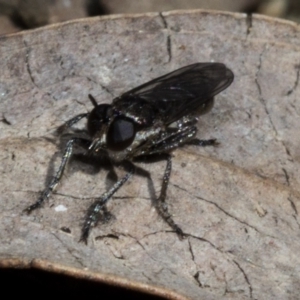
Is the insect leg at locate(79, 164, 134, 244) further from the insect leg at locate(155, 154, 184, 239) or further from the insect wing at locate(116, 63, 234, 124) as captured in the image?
the insect wing at locate(116, 63, 234, 124)

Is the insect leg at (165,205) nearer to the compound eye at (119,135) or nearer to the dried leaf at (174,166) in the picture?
the dried leaf at (174,166)

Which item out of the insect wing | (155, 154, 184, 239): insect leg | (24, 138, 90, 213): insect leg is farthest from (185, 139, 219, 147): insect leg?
(24, 138, 90, 213): insect leg

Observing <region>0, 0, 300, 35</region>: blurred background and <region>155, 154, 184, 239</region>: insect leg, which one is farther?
<region>0, 0, 300, 35</region>: blurred background

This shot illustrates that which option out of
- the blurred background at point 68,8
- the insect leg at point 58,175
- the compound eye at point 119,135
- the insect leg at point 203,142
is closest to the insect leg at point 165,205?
the insect leg at point 203,142

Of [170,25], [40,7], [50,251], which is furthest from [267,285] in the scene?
[40,7]

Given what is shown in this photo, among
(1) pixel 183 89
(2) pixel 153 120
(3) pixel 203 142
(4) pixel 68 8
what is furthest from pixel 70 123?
(4) pixel 68 8

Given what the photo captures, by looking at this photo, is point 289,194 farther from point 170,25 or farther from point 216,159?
point 170,25
